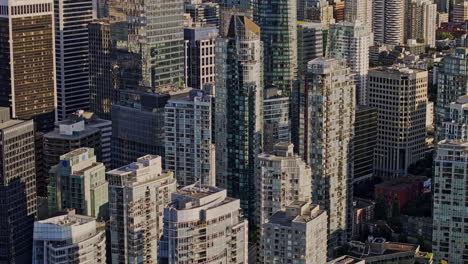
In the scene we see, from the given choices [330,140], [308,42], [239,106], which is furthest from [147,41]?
[330,140]

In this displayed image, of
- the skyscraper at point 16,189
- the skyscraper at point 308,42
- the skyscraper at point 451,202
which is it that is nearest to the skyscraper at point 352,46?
the skyscraper at point 308,42

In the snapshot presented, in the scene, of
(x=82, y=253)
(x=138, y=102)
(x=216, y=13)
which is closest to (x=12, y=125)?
(x=138, y=102)

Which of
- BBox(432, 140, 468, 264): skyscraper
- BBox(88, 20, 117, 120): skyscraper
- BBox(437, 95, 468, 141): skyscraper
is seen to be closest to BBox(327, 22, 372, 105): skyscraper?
BBox(88, 20, 117, 120): skyscraper

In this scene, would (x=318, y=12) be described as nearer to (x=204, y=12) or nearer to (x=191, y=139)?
(x=204, y=12)

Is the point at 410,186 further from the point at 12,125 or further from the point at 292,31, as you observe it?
the point at 12,125

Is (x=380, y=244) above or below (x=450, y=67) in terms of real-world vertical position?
below

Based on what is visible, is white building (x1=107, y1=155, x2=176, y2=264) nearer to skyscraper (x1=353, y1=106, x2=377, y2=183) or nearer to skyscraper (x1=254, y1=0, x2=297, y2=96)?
skyscraper (x1=353, y1=106, x2=377, y2=183)

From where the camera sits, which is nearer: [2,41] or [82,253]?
[82,253]
